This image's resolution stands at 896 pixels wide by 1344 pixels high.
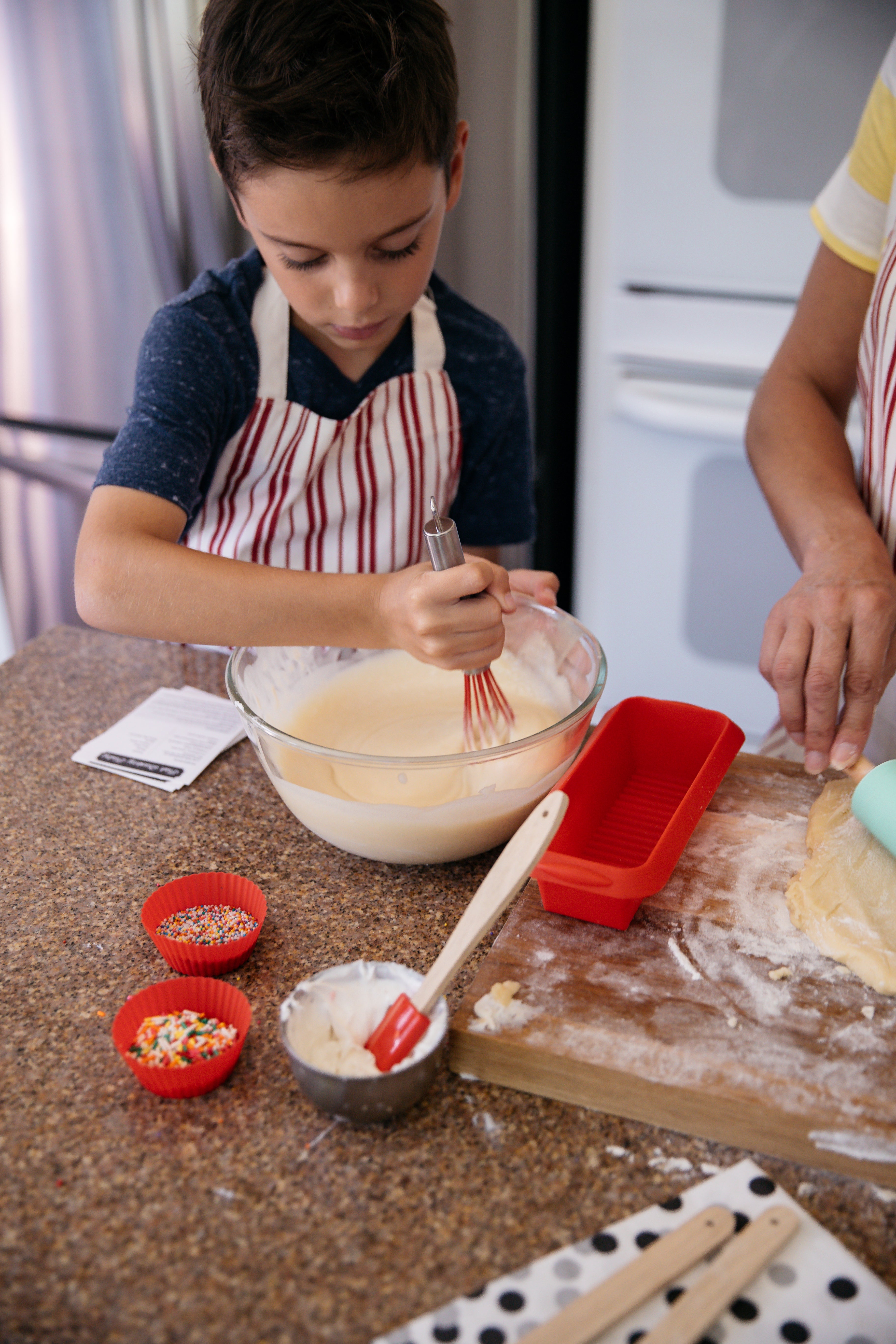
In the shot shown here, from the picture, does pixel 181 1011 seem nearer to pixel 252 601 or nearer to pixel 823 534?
pixel 252 601

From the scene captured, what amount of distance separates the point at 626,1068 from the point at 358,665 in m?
0.55

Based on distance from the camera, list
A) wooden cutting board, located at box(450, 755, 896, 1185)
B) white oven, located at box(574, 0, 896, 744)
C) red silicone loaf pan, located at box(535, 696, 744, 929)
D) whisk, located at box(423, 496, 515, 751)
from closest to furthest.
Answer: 1. wooden cutting board, located at box(450, 755, 896, 1185)
2. red silicone loaf pan, located at box(535, 696, 744, 929)
3. whisk, located at box(423, 496, 515, 751)
4. white oven, located at box(574, 0, 896, 744)

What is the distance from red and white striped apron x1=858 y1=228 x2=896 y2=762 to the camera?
97cm

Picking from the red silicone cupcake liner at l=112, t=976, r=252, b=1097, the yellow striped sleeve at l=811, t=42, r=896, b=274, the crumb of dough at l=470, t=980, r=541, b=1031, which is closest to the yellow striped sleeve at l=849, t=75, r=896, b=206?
the yellow striped sleeve at l=811, t=42, r=896, b=274

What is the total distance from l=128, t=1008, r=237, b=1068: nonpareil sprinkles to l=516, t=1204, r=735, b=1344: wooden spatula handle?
26 centimetres

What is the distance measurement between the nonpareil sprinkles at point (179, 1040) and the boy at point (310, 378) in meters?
0.34

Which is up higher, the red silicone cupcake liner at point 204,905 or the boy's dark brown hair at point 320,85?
the boy's dark brown hair at point 320,85

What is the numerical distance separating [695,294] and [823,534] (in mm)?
1153

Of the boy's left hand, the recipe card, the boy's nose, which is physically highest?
the boy's nose

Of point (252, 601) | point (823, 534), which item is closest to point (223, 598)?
point (252, 601)

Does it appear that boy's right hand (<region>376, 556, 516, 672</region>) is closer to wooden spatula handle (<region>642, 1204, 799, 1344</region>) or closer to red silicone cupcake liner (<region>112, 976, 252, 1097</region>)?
red silicone cupcake liner (<region>112, 976, 252, 1097</region>)

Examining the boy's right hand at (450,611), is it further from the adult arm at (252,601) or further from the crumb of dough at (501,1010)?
the crumb of dough at (501,1010)

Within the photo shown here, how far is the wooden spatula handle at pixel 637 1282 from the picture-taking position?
507mm

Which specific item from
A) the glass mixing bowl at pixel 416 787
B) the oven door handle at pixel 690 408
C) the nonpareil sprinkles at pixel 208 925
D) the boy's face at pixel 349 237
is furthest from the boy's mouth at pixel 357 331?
the oven door handle at pixel 690 408
